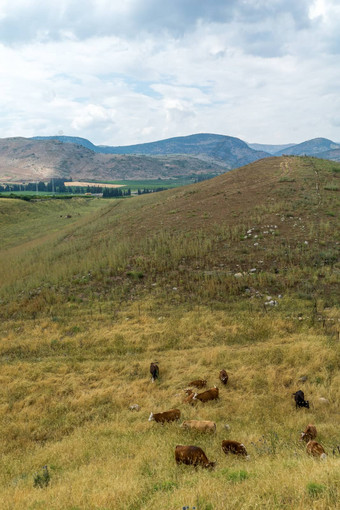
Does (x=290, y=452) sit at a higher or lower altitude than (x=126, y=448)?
higher

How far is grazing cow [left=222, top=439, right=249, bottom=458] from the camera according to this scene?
598 centimetres

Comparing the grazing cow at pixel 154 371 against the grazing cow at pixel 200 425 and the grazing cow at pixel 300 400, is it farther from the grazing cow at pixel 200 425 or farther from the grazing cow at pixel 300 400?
the grazing cow at pixel 300 400

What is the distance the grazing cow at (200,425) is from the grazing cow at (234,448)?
2.81 feet

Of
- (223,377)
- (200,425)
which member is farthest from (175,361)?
(200,425)

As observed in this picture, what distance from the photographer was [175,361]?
1074cm

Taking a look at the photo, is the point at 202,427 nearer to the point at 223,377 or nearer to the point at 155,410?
the point at 155,410

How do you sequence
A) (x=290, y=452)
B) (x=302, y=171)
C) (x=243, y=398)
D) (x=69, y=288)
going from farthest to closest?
(x=302, y=171)
(x=69, y=288)
(x=243, y=398)
(x=290, y=452)

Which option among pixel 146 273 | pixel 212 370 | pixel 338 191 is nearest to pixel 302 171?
pixel 338 191

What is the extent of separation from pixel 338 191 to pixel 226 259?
17.6 metres

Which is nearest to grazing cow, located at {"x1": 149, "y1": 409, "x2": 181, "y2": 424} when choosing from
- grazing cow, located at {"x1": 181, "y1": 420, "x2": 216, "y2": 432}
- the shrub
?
grazing cow, located at {"x1": 181, "y1": 420, "x2": 216, "y2": 432}

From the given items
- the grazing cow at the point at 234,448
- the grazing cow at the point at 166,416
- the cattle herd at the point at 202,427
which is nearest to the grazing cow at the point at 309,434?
the cattle herd at the point at 202,427

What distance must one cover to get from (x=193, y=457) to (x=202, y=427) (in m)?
1.39

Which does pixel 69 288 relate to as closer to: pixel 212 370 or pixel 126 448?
pixel 212 370

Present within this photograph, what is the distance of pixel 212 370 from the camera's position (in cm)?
1006
